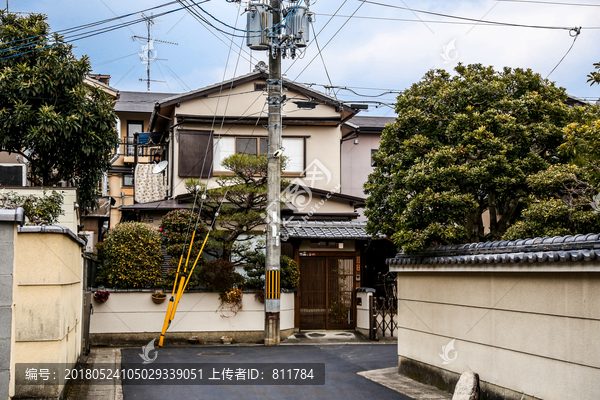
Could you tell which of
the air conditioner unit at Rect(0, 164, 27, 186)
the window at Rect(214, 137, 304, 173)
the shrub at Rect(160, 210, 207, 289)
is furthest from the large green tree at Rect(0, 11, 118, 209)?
the window at Rect(214, 137, 304, 173)

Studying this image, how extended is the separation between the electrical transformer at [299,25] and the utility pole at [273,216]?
355mm

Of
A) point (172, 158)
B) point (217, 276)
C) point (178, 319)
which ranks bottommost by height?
point (178, 319)

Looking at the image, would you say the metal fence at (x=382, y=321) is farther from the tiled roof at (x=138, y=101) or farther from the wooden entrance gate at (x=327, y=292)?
the tiled roof at (x=138, y=101)

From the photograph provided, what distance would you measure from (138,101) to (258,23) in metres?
22.9

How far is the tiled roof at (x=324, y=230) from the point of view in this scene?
62.0 ft

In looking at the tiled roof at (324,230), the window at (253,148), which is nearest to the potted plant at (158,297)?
the tiled roof at (324,230)

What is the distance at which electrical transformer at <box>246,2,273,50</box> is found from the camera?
654 inches

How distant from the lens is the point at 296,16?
16875 mm

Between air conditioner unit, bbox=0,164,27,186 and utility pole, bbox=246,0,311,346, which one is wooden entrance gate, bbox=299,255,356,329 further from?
air conditioner unit, bbox=0,164,27,186

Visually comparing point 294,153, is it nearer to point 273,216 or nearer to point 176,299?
point 273,216

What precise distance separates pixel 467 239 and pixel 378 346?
22.3 ft

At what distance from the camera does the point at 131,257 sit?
1652 centimetres

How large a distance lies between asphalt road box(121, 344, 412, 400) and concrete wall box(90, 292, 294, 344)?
0.87 metres

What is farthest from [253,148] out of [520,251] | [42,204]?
[520,251]
